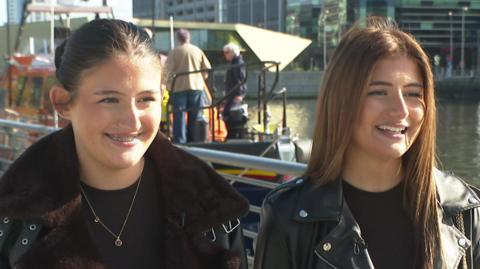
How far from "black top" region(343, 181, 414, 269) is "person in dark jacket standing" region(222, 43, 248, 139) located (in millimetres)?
6622

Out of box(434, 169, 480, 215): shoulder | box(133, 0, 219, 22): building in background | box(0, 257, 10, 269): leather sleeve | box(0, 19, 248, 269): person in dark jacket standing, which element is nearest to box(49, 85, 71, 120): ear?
box(0, 19, 248, 269): person in dark jacket standing

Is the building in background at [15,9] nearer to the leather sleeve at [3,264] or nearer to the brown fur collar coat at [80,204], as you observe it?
the brown fur collar coat at [80,204]

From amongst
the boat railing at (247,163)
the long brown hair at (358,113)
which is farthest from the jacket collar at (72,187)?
the boat railing at (247,163)

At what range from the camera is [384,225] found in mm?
2029

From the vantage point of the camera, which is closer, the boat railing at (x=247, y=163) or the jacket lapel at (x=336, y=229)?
the jacket lapel at (x=336, y=229)

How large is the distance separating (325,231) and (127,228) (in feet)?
2.00

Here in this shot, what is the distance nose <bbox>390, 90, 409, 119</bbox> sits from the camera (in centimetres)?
A: 198

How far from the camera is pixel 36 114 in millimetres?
9688

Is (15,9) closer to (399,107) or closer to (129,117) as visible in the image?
(129,117)

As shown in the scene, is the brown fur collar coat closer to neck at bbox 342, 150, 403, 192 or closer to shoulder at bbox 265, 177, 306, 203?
shoulder at bbox 265, 177, 306, 203

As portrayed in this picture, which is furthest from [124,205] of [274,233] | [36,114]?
[36,114]

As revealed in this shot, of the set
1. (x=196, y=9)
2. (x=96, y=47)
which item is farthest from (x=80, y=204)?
(x=196, y=9)

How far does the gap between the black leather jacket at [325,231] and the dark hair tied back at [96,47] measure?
24.6 inches

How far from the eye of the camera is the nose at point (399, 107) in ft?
6.51
